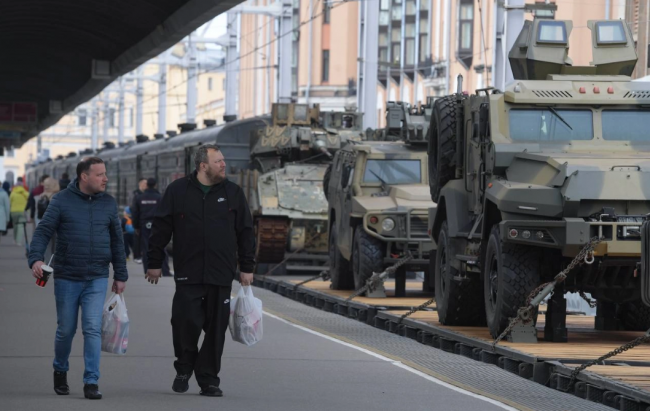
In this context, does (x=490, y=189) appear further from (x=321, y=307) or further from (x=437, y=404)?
(x=321, y=307)

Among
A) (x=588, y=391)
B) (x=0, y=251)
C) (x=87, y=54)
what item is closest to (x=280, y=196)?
(x=87, y=54)

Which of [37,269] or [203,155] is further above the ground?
[203,155]

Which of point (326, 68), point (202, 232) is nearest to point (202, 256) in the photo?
point (202, 232)

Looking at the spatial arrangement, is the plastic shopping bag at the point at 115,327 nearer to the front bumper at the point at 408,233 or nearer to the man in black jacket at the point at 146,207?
the front bumper at the point at 408,233

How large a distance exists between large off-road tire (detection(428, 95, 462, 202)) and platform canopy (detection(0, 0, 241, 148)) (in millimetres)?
3126

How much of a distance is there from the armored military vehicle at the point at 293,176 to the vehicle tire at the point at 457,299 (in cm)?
1136

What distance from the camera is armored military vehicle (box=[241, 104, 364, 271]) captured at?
2877 centimetres

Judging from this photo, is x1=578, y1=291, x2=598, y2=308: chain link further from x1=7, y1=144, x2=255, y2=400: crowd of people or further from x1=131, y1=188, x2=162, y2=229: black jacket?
x1=131, y1=188, x2=162, y2=229: black jacket

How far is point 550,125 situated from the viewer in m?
15.9

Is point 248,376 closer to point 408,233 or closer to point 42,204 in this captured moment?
point 408,233

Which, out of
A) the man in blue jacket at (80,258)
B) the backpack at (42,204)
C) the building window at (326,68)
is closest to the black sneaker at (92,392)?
the man in blue jacket at (80,258)

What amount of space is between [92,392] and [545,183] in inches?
208

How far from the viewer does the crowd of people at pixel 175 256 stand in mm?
11234

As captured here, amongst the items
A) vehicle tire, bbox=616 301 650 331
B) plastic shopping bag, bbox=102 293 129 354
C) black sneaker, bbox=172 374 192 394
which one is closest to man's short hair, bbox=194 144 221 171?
plastic shopping bag, bbox=102 293 129 354
